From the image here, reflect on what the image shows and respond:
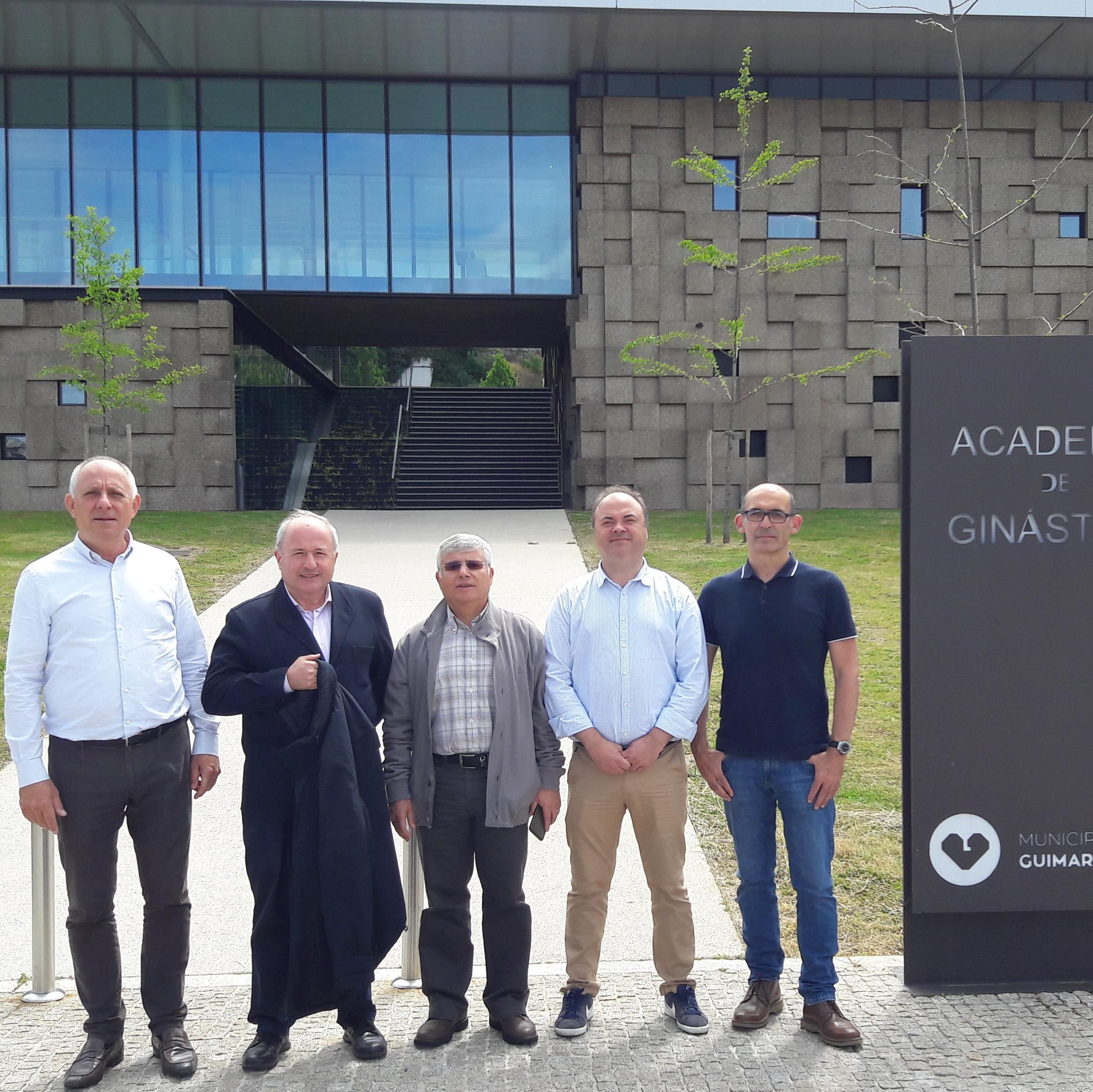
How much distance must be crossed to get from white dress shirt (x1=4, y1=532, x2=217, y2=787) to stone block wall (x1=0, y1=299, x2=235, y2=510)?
18501mm

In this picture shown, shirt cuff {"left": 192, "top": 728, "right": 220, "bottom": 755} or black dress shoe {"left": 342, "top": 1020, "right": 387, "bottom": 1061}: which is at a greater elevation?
shirt cuff {"left": 192, "top": 728, "right": 220, "bottom": 755}

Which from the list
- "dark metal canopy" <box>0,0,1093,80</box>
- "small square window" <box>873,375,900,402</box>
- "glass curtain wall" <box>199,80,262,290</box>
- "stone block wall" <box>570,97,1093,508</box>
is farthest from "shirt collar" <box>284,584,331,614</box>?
"small square window" <box>873,375,900,402</box>

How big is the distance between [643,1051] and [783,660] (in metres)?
1.47

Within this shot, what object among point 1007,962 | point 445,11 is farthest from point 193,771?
point 445,11

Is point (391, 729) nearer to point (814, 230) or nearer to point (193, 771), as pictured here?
point (193, 771)

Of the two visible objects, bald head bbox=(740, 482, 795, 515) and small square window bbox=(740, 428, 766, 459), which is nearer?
bald head bbox=(740, 482, 795, 515)

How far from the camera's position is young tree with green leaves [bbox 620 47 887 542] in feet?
59.3

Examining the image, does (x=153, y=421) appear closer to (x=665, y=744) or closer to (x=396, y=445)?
(x=396, y=445)

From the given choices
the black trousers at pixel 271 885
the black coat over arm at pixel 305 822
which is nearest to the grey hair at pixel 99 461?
the black coat over arm at pixel 305 822

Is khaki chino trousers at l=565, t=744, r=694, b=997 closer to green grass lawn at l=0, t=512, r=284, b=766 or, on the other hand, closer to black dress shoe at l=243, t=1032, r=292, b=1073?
black dress shoe at l=243, t=1032, r=292, b=1073

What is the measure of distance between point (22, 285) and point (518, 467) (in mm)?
10733

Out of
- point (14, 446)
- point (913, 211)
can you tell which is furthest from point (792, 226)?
point (14, 446)

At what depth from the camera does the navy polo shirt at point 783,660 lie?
405cm

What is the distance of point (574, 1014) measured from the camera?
3.98 metres
